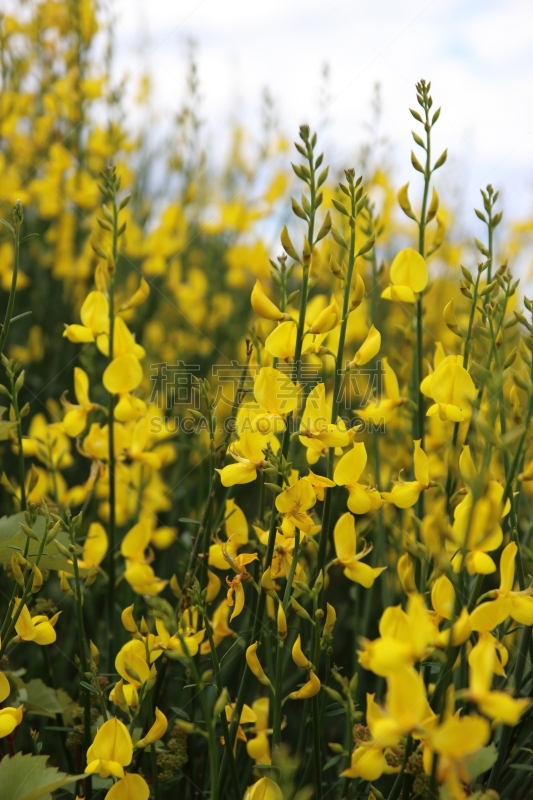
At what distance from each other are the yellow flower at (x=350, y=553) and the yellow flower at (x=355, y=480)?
0.03 metres

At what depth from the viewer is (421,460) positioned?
935 millimetres

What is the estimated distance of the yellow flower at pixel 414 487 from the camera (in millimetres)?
933

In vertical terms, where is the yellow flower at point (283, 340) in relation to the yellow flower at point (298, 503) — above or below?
above

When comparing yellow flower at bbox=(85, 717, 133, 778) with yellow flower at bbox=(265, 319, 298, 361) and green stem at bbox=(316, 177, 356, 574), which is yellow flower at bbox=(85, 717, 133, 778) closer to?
green stem at bbox=(316, 177, 356, 574)

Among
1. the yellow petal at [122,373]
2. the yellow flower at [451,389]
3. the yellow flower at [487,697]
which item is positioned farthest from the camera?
the yellow petal at [122,373]

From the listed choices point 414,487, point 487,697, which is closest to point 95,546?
point 414,487

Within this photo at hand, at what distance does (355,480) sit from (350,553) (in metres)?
0.10

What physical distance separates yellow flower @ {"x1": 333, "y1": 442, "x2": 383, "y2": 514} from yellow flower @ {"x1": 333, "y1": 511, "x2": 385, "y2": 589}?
3cm

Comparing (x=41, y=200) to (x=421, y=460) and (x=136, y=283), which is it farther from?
(x=421, y=460)

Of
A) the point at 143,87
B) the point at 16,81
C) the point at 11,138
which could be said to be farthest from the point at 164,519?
the point at 143,87

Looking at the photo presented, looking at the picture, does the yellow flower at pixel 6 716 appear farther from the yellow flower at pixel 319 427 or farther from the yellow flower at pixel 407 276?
the yellow flower at pixel 407 276

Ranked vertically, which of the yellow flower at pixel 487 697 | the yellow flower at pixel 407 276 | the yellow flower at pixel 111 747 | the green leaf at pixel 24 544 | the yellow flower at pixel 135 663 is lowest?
the yellow flower at pixel 111 747

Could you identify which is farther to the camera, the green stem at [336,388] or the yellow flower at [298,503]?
the green stem at [336,388]

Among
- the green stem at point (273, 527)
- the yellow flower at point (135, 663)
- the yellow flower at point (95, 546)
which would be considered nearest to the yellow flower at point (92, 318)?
the yellow flower at point (95, 546)
